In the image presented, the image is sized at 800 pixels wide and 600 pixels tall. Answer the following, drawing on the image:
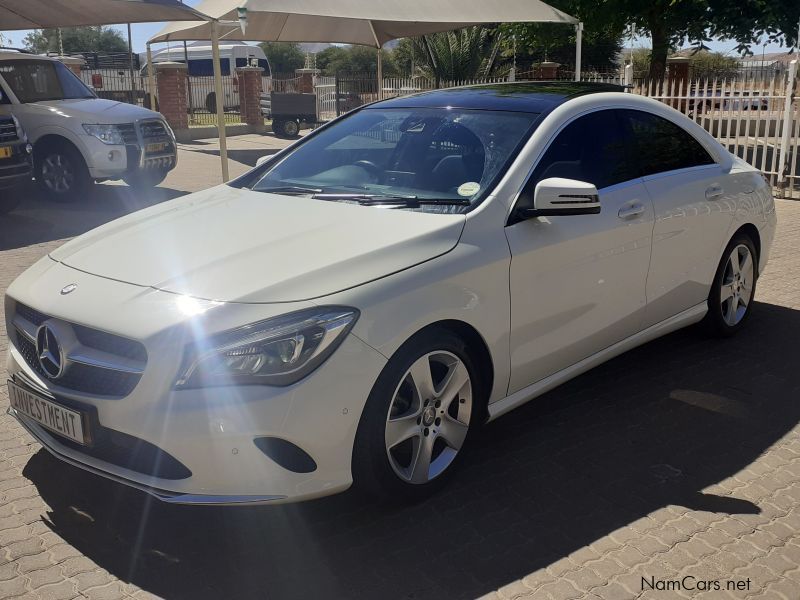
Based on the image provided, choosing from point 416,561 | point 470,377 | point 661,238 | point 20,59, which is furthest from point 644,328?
point 20,59

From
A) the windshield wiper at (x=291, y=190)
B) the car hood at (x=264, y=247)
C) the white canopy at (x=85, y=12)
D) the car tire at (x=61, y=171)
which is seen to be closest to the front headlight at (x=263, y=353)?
the car hood at (x=264, y=247)

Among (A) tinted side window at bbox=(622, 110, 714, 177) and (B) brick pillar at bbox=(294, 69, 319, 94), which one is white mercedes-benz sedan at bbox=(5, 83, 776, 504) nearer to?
(A) tinted side window at bbox=(622, 110, 714, 177)

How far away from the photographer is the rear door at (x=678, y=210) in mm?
4633

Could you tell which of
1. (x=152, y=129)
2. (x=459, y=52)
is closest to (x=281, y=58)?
(x=459, y=52)

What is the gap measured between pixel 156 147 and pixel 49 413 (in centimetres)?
1011

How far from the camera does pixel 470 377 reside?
358cm

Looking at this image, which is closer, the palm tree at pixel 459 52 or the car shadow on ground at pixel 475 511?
the car shadow on ground at pixel 475 511

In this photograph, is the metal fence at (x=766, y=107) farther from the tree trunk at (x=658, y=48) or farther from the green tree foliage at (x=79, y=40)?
the green tree foliage at (x=79, y=40)

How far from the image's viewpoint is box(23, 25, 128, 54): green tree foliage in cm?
6594

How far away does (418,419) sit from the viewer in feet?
11.2

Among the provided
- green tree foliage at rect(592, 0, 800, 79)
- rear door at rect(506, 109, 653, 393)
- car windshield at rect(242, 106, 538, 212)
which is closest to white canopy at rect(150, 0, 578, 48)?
green tree foliage at rect(592, 0, 800, 79)

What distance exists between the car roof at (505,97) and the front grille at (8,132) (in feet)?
21.6

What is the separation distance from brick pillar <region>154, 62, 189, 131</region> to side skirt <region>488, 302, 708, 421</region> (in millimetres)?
20633

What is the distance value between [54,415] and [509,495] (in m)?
1.89
